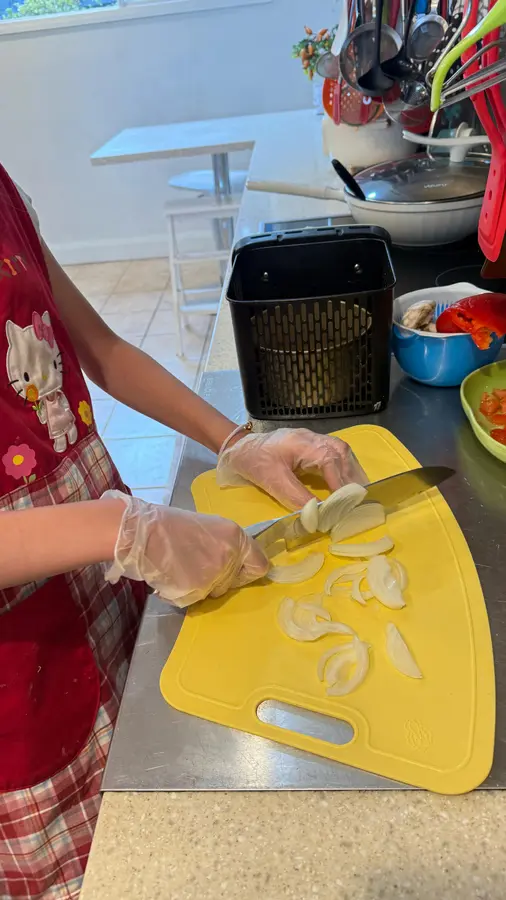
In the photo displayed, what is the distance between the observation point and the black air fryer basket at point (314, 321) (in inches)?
32.0

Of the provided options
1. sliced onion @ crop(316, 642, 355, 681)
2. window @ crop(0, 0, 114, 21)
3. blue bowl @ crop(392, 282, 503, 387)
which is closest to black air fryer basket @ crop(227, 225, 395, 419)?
blue bowl @ crop(392, 282, 503, 387)

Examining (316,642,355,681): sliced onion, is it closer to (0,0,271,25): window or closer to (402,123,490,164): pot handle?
(402,123,490,164): pot handle

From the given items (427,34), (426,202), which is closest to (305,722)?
(426,202)

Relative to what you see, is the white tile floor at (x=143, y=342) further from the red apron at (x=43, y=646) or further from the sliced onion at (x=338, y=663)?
the sliced onion at (x=338, y=663)

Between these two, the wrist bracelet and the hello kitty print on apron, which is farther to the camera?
the wrist bracelet

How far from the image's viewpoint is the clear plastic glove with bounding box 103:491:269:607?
599 millimetres

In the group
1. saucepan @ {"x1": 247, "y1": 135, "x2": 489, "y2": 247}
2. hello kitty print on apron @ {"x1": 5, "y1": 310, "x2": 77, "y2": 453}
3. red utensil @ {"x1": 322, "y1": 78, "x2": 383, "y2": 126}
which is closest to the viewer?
hello kitty print on apron @ {"x1": 5, "y1": 310, "x2": 77, "y2": 453}

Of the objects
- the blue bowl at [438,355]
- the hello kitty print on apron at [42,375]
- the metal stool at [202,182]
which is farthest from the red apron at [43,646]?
the metal stool at [202,182]

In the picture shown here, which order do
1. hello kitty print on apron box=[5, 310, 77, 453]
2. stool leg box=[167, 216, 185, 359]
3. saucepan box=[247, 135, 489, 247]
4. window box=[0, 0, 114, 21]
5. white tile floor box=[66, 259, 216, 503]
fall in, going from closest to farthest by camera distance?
hello kitty print on apron box=[5, 310, 77, 453] < saucepan box=[247, 135, 489, 247] < white tile floor box=[66, 259, 216, 503] < stool leg box=[167, 216, 185, 359] < window box=[0, 0, 114, 21]

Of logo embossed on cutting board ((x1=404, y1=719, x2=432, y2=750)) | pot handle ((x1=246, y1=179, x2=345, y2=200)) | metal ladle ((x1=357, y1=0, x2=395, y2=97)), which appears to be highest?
metal ladle ((x1=357, y1=0, x2=395, y2=97))

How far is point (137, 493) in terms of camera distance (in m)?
2.17

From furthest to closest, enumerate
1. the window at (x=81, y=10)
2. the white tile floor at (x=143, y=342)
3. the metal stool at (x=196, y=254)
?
the window at (x=81, y=10), the metal stool at (x=196, y=254), the white tile floor at (x=143, y=342)

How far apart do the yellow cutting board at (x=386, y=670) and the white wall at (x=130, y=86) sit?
340 centimetres

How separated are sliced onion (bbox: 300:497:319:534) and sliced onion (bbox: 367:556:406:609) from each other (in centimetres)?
7
